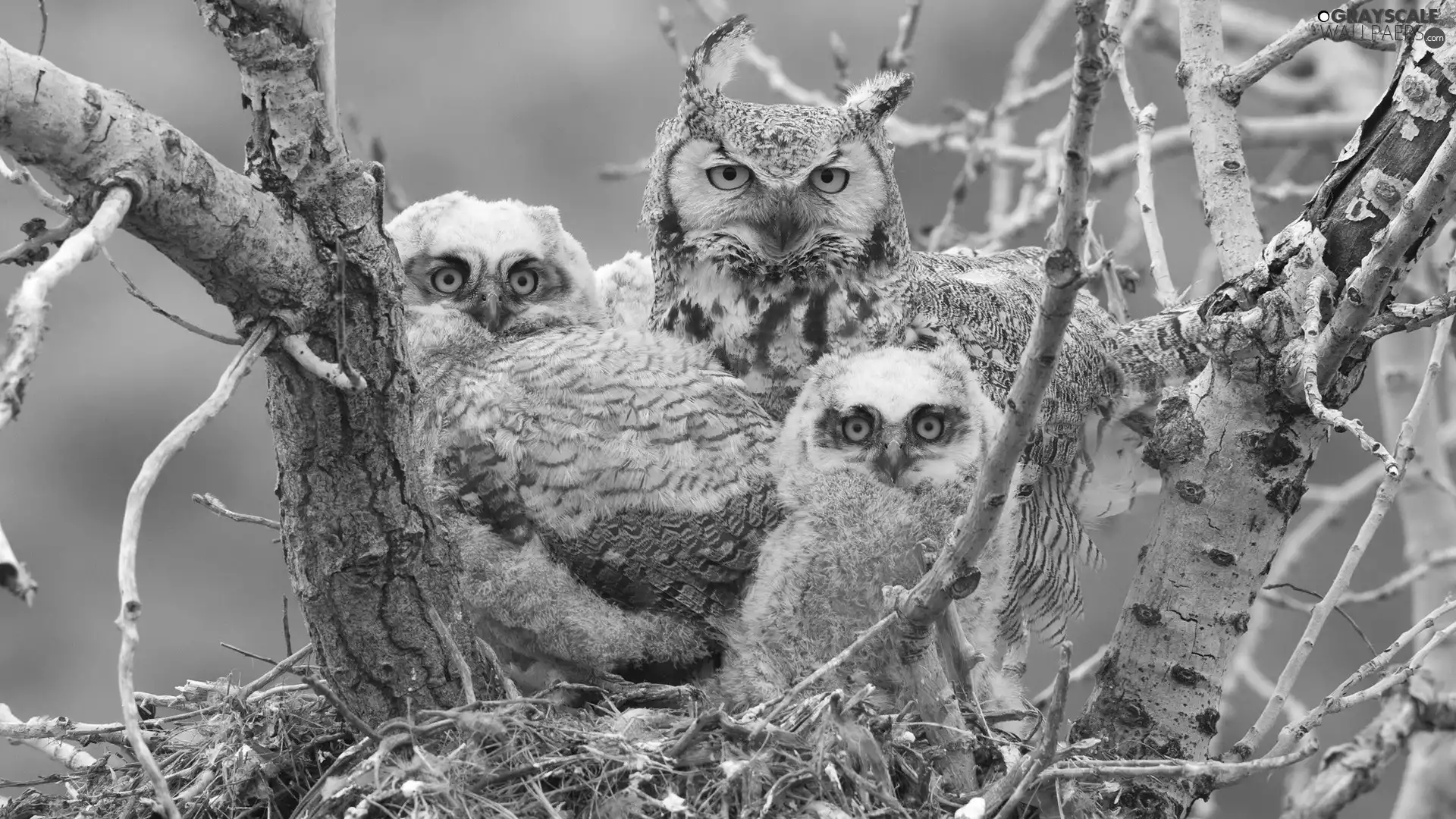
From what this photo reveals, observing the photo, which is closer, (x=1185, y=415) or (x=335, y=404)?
(x=335, y=404)

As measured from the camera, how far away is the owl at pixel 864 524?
104 inches

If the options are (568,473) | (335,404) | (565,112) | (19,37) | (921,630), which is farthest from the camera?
(19,37)

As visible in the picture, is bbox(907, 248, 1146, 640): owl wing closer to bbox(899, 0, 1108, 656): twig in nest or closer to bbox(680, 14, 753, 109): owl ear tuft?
bbox(680, 14, 753, 109): owl ear tuft

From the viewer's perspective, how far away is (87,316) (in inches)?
368

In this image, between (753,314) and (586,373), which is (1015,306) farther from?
(586,373)

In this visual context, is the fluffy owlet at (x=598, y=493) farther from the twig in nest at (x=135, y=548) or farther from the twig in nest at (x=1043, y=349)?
the twig in nest at (x=135, y=548)

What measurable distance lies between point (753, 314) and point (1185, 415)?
97 centimetres

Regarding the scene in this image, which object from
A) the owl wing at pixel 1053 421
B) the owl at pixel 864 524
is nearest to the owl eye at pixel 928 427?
the owl at pixel 864 524

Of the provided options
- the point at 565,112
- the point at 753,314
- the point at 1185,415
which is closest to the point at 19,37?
the point at 565,112

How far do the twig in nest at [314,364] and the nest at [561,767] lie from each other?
0.64m

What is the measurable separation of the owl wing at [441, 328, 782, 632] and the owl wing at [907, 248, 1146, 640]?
2.09 ft

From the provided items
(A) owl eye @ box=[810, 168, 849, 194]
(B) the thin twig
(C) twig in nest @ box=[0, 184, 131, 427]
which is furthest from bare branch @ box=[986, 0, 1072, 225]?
(C) twig in nest @ box=[0, 184, 131, 427]

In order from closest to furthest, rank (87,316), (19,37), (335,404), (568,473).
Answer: (335,404), (568,473), (87,316), (19,37)

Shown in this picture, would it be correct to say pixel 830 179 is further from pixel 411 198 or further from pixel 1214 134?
→ pixel 411 198
